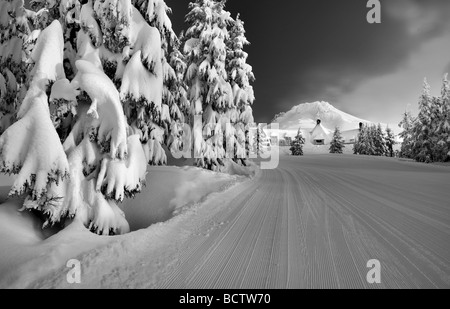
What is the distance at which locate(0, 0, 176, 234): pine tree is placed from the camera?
4.28 metres

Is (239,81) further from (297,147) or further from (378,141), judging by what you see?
(378,141)

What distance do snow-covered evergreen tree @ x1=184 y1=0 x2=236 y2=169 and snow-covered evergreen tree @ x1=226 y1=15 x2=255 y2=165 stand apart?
7.87 ft

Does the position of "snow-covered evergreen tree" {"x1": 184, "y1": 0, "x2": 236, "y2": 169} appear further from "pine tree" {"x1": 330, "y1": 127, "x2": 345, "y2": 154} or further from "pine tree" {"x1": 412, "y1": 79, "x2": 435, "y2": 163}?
"pine tree" {"x1": 330, "y1": 127, "x2": 345, "y2": 154}

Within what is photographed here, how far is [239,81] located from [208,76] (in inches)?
184

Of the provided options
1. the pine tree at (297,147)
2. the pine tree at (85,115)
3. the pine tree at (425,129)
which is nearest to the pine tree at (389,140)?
the pine tree at (297,147)

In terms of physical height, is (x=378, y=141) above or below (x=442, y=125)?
below

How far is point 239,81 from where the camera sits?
18.0m

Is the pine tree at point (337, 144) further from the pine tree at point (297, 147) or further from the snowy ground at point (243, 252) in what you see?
the snowy ground at point (243, 252)

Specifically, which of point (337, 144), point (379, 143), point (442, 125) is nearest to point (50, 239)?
point (442, 125)

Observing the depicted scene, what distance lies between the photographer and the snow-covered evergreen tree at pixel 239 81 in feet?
56.5

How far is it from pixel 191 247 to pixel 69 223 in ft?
8.96
